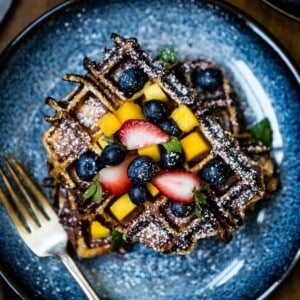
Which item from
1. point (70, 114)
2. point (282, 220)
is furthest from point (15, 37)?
point (282, 220)

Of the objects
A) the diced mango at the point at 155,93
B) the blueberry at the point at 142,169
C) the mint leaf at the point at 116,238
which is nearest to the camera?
the blueberry at the point at 142,169

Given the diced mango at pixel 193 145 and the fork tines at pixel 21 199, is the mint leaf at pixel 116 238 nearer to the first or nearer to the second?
the fork tines at pixel 21 199

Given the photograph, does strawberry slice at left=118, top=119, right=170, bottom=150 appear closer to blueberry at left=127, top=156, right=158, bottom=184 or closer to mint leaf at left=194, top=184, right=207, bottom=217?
blueberry at left=127, top=156, right=158, bottom=184

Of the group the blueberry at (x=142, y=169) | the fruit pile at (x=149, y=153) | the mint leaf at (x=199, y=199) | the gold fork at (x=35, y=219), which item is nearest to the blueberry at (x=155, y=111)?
the fruit pile at (x=149, y=153)

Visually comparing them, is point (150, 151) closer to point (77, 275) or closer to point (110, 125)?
point (110, 125)

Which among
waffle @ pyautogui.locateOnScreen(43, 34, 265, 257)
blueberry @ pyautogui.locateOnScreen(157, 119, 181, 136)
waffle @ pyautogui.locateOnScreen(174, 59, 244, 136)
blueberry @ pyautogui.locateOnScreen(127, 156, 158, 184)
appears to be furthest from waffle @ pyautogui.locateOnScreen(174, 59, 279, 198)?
blueberry @ pyautogui.locateOnScreen(127, 156, 158, 184)

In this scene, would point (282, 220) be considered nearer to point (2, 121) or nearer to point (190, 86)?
point (190, 86)

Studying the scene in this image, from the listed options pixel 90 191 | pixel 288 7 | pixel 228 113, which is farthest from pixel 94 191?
pixel 288 7
